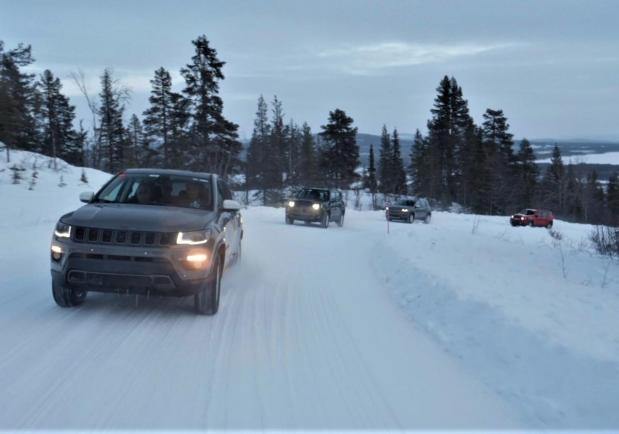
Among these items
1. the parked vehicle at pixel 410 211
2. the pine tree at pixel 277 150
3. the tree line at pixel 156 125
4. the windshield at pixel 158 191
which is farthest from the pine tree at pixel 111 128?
the windshield at pixel 158 191

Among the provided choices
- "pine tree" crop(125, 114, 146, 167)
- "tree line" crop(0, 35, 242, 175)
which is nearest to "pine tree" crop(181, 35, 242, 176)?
"tree line" crop(0, 35, 242, 175)

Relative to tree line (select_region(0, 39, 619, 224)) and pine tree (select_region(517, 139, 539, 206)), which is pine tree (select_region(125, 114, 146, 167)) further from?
pine tree (select_region(517, 139, 539, 206))

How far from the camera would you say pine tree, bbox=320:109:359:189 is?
70.6 m

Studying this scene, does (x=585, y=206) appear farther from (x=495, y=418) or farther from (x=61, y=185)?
(x=495, y=418)

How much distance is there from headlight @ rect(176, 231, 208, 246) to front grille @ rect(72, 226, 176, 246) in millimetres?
148

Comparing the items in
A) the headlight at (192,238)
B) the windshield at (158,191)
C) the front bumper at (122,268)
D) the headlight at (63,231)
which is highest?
the windshield at (158,191)

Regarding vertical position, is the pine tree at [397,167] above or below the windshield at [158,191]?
above

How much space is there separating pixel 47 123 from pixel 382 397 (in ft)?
227

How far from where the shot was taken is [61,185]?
1035 inches

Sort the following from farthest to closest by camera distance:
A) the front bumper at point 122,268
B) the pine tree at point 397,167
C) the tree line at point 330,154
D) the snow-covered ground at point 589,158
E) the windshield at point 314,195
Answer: the snow-covered ground at point 589,158
the pine tree at point 397,167
the tree line at point 330,154
the windshield at point 314,195
the front bumper at point 122,268

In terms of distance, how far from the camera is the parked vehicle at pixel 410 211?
34562 millimetres

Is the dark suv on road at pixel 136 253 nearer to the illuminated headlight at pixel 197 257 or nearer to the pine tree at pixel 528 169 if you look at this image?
the illuminated headlight at pixel 197 257

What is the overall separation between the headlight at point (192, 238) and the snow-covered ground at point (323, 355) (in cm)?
96

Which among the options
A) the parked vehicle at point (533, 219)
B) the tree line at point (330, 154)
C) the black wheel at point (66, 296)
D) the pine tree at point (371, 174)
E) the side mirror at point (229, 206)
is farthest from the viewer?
the pine tree at point (371, 174)
